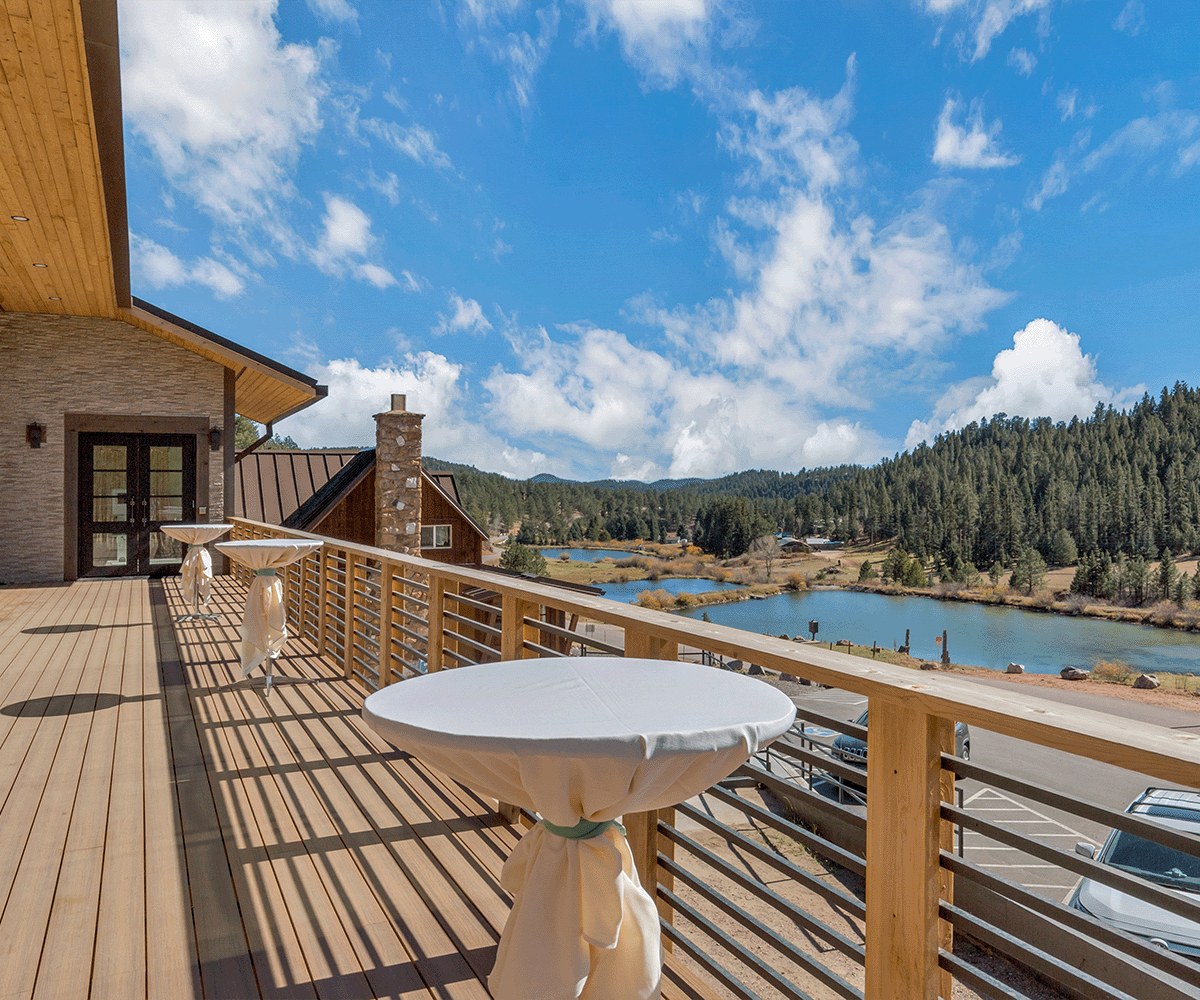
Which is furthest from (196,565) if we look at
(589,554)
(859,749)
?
(589,554)

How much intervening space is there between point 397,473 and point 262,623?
7.35m

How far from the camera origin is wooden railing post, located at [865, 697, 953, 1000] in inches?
48.1

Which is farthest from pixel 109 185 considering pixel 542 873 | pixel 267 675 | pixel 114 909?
pixel 542 873

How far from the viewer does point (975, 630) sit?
158 ft

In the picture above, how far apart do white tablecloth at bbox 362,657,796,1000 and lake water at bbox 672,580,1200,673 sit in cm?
4130

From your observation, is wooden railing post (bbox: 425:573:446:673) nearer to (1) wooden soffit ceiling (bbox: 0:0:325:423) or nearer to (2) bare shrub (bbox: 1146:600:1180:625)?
(1) wooden soffit ceiling (bbox: 0:0:325:423)

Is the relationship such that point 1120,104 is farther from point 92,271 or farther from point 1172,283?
point 92,271

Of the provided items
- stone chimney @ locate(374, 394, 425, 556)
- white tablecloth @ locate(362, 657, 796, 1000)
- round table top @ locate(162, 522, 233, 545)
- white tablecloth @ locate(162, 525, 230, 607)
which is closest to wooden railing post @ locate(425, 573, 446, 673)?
white tablecloth @ locate(362, 657, 796, 1000)

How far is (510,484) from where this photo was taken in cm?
8488

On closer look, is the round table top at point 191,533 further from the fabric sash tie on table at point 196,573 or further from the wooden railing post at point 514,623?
the wooden railing post at point 514,623

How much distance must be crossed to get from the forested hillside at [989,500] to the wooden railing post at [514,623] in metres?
62.6

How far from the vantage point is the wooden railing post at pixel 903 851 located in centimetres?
122

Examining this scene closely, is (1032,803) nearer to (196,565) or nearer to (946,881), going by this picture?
(196,565)

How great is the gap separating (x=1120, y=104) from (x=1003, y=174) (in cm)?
1533
